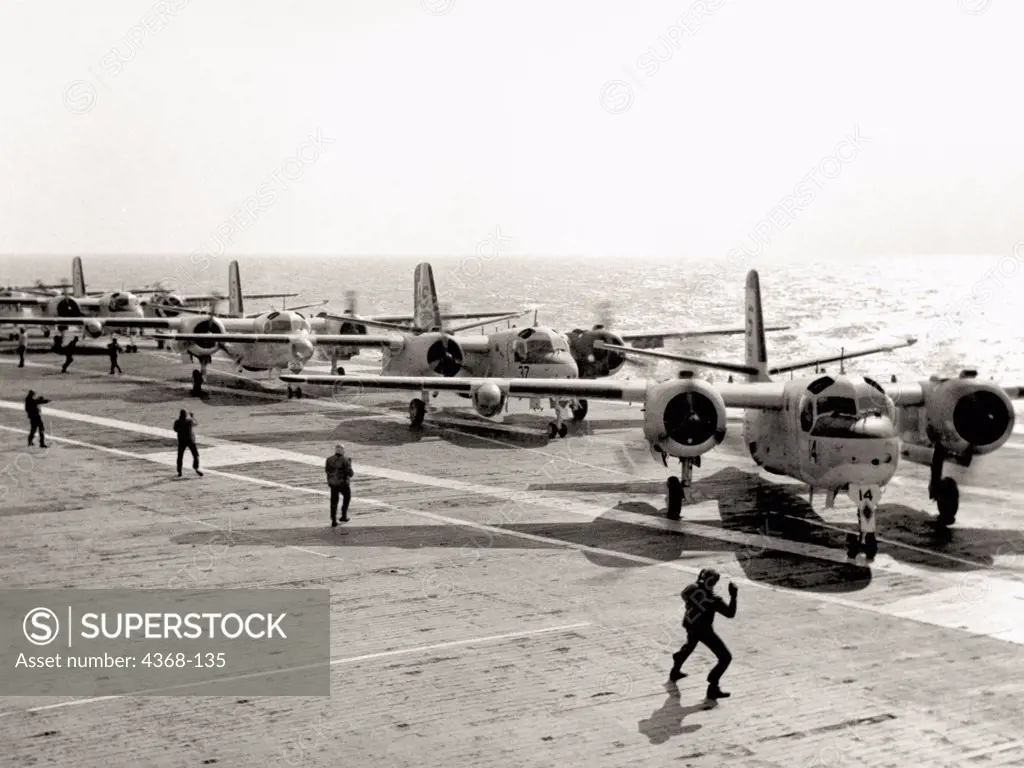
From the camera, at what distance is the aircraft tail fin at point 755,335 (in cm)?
2788

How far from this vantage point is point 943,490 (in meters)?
22.3

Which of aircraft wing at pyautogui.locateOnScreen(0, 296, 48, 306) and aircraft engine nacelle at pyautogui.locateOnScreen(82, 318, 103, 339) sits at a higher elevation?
aircraft wing at pyautogui.locateOnScreen(0, 296, 48, 306)

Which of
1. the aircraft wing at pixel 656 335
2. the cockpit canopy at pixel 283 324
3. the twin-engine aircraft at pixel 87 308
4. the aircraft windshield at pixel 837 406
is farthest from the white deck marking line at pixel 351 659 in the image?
the twin-engine aircraft at pixel 87 308

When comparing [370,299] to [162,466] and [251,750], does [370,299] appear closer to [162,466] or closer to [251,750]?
[162,466]

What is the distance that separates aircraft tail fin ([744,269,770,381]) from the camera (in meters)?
27.9

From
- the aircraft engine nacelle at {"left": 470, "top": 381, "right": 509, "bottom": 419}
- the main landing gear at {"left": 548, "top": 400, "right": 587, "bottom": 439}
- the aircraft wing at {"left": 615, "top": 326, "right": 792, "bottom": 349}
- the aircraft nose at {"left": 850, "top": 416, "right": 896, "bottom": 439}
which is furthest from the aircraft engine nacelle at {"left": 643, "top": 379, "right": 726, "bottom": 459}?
the aircraft wing at {"left": 615, "top": 326, "right": 792, "bottom": 349}

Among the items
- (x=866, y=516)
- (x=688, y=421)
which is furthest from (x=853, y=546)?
(x=688, y=421)

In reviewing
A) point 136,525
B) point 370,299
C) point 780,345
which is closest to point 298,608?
point 136,525

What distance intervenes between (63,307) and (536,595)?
57.7 metres

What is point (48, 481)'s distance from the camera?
89.9ft

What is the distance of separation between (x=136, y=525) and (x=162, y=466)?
23.7 feet

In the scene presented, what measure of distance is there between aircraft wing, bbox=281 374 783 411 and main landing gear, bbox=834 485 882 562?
384cm

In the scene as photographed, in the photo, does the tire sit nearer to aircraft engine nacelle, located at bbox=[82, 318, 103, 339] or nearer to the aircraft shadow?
the aircraft shadow

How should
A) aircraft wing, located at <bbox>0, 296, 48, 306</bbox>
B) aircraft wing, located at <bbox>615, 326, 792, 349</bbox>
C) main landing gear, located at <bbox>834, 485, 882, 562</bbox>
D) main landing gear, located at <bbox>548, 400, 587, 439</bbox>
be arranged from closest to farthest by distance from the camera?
main landing gear, located at <bbox>834, 485, 882, 562</bbox> < main landing gear, located at <bbox>548, 400, 587, 439</bbox> < aircraft wing, located at <bbox>615, 326, 792, 349</bbox> < aircraft wing, located at <bbox>0, 296, 48, 306</bbox>
